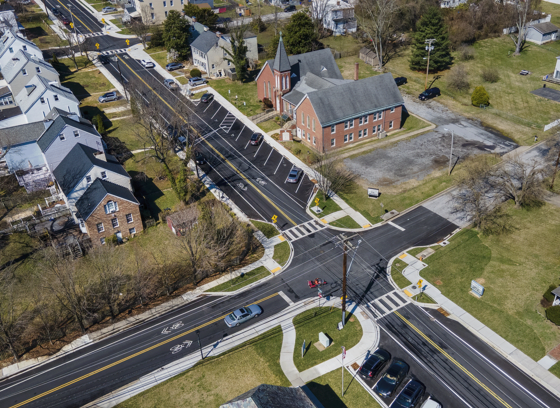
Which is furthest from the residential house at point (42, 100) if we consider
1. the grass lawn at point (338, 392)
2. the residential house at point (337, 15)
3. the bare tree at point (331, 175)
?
the residential house at point (337, 15)

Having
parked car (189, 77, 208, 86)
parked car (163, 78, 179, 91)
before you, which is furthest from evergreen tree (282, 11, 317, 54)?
parked car (163, 78, 179, 91)

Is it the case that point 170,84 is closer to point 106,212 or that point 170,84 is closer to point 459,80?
point 106,212

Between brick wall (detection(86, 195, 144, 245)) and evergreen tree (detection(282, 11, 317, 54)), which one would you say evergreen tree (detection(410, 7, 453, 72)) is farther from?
brick wall (detection(86, 195, 144, 245))

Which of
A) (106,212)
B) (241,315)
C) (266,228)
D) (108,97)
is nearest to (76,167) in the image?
(106,212)

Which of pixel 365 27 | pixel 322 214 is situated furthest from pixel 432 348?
pixel 365 27

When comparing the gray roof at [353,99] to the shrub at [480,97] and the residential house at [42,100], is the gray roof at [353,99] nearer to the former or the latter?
the shrub at [480,97]

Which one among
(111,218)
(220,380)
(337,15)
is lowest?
(220,380)

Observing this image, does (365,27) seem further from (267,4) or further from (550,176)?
(550,176)
